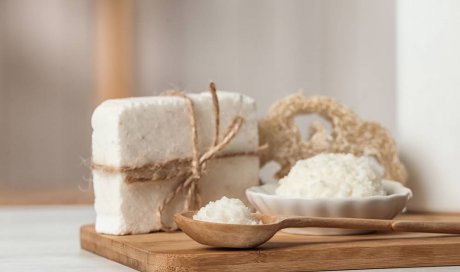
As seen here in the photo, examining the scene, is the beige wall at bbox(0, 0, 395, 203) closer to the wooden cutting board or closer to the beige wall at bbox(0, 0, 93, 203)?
the beige wall at bbox(0, 0, 93, 203)

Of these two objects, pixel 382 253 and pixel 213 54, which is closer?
pixel 382 253

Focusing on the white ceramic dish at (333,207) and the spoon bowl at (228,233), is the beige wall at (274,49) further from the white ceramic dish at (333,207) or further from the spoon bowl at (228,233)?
the spoon bowl at (228,233)

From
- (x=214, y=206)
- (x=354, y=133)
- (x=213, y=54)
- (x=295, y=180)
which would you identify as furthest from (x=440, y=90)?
(x=213, y=54)

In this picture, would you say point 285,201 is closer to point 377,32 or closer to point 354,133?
point 354,133

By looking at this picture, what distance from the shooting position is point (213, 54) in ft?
7.43

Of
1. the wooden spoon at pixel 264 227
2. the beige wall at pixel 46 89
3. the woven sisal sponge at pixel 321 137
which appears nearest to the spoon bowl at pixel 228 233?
the wooden spoon at pixel 264 227

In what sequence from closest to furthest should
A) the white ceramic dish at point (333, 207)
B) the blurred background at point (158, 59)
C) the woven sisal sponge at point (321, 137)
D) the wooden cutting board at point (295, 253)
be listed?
the wooden cutting board at point (295, 253) → the white ceramic dish at point (333, 207) → the woven sisal sponge at point (321, 137) → the blurred background at point (158, 59)

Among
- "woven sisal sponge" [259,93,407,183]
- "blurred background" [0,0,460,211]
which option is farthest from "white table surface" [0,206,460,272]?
"blurred background" [0,0,460,211]

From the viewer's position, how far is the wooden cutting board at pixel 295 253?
30.6 inches

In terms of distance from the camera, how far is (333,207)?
0.90 m

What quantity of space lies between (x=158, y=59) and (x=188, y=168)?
4.30 ft

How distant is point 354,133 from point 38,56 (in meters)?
1.28

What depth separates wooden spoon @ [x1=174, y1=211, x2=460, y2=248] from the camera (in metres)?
0.79

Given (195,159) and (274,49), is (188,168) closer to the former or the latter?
(195,159)
